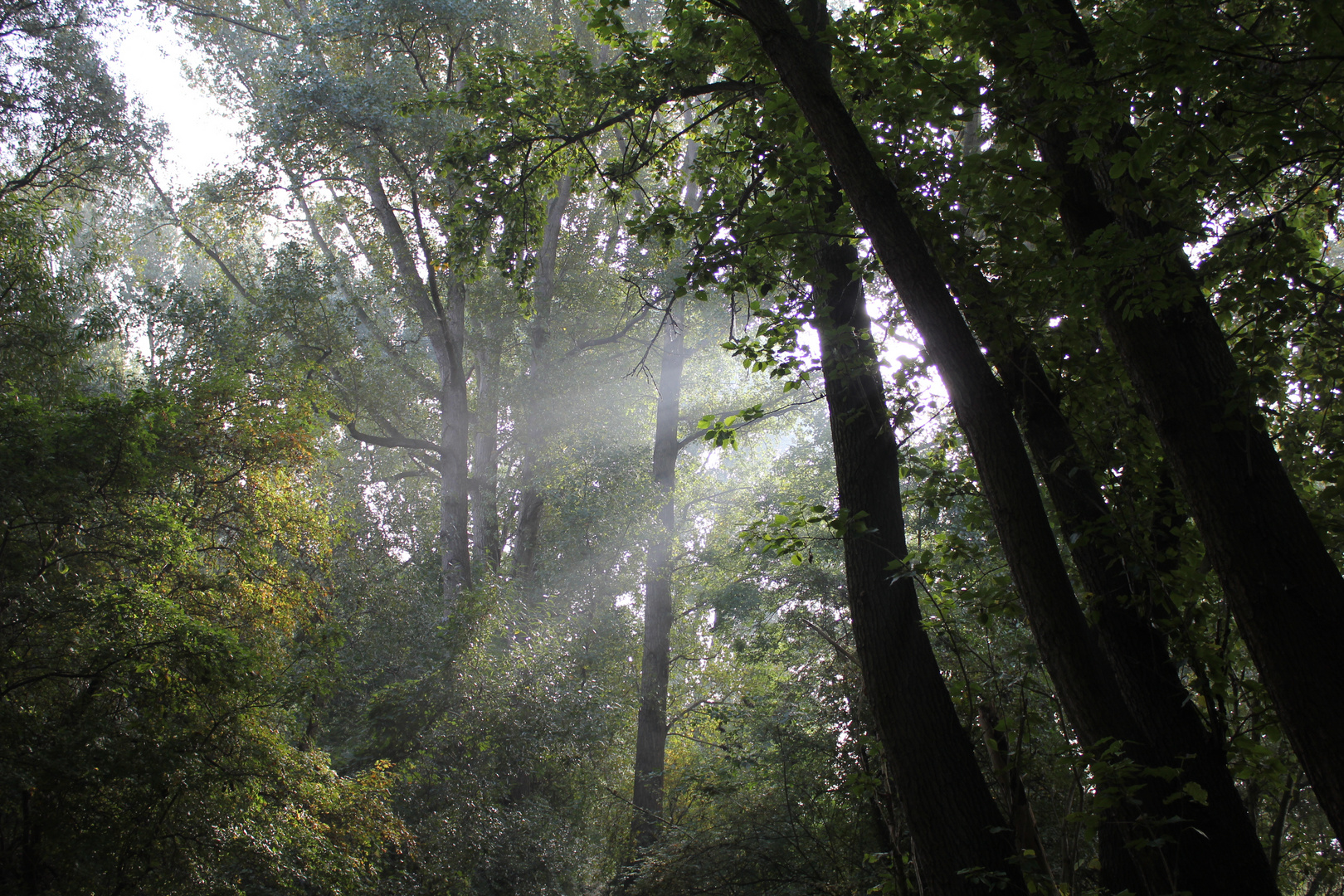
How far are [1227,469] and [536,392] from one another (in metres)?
11.8

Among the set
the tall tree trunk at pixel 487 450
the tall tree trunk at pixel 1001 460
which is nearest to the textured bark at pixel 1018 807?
the tall tree trunk at pixel 1001 460

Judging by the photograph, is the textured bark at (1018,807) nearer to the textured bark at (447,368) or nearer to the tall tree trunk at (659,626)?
the tall tree trunk at (659,626)

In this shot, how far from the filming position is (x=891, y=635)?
3277 mm

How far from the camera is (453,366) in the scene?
12.5 metres

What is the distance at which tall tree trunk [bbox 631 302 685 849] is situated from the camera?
37.0 ft

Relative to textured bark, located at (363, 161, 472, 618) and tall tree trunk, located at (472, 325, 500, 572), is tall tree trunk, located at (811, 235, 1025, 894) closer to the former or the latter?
textured bark, located at (363, 161, 472, 618)

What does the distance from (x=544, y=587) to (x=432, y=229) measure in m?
6.22

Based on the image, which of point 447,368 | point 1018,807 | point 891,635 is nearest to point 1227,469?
point 891,635

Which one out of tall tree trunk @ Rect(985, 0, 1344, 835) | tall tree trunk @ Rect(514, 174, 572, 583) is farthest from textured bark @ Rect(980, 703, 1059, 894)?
tall tree trunk @ Rect(514, 174, 572, 583)

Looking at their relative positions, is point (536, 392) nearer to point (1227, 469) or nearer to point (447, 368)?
point (447, 368)

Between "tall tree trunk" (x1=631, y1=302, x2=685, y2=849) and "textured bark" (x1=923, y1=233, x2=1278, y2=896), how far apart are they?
22.1 feet

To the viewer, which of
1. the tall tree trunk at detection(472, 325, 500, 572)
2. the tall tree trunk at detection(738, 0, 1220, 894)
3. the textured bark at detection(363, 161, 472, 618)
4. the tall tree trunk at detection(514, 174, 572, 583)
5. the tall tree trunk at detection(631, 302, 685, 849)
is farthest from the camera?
the tall tree trunk at detection(472, 325, 500, 572)

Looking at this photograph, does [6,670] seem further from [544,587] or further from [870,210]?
[544,587]

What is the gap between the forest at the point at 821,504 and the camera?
9.04ft
